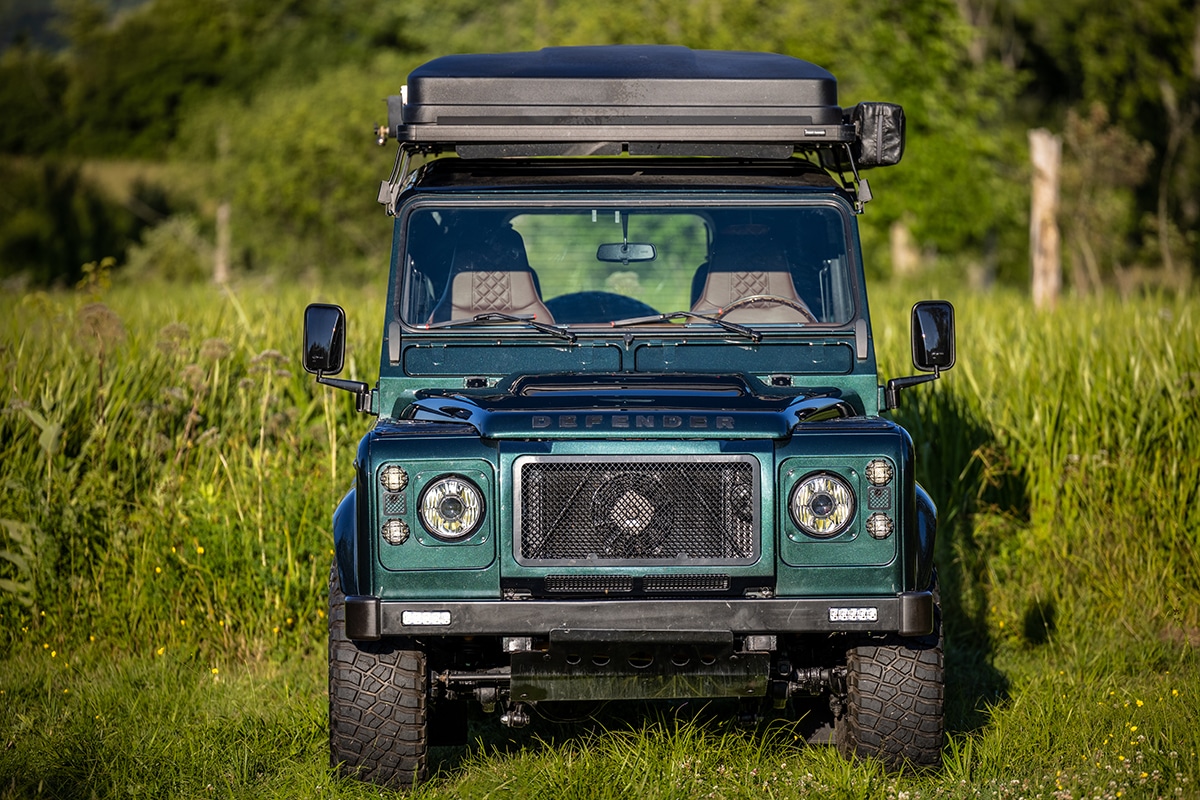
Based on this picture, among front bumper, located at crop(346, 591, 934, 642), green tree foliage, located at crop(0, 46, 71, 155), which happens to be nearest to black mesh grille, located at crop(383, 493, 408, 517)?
front bumper, located at crop(346, 591, 934, 642)

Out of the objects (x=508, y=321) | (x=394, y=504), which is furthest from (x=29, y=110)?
(x=394, y=504)

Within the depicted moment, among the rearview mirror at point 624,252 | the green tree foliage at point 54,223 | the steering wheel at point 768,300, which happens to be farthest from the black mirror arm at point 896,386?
the green tree foliage at point 54,223

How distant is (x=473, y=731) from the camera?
616 centimetres

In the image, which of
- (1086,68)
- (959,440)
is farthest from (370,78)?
(959,440)

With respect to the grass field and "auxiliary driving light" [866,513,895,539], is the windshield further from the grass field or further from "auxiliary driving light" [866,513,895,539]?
the grass field

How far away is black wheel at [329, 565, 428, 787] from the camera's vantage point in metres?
4.86


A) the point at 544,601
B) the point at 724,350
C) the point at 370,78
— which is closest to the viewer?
the point at 544,601

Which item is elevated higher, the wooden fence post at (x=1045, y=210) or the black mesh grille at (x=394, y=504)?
the wooden fence post at (x=1045, y=210)

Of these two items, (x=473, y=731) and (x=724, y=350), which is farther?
(x=473, y=731)

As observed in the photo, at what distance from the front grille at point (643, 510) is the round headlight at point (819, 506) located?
14 cm

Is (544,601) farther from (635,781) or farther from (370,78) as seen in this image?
(370,78)

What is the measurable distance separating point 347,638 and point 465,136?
2.10m

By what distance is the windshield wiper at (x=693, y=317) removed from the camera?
18.2 ft

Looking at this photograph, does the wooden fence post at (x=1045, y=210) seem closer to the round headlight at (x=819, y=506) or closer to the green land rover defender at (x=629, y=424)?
the green land rover defender at (x=629, y=424)
